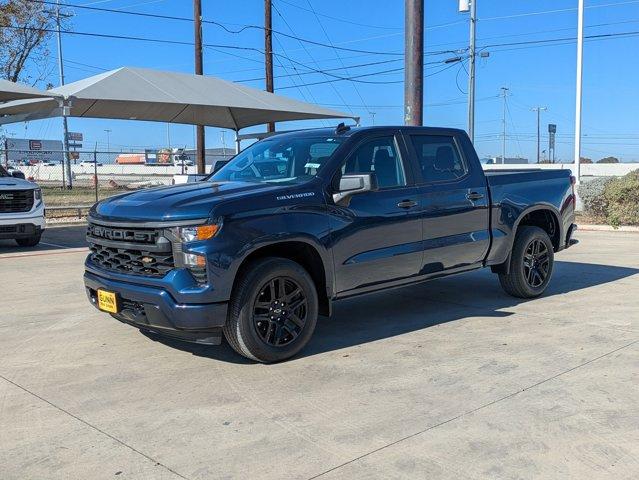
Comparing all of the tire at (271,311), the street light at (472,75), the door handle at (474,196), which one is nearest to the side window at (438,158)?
the door handle at (474,196)

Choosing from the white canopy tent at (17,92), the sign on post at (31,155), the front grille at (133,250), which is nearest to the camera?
the front grille at (133,250)

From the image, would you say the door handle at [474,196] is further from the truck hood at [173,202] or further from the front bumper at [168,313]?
the front bumper at [168,313]

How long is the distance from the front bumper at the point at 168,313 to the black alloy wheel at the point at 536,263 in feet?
13.2

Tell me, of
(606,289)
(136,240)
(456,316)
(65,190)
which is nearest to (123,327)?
(136,240)

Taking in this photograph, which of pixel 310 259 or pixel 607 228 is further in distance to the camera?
pixel 607 228

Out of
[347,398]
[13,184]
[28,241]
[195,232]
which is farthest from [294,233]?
[28,241]

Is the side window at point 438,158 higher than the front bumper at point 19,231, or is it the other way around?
the side window at point 438,158

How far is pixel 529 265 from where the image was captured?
7.30 meters

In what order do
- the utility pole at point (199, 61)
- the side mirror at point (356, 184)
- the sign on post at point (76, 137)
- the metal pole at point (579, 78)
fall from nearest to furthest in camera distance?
the side mirror at point (356, 184) → the metal pole at point (579, 78) → the utility pole at point (199, 61) → the sign on post at point (76, 137)

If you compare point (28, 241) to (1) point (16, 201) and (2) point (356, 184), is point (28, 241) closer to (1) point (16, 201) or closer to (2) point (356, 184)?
(1) point (16, 201)

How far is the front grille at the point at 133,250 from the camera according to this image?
470cm

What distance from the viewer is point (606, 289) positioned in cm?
798

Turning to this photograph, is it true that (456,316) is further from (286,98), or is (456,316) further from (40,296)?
(286,98)

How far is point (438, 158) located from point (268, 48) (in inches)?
793
